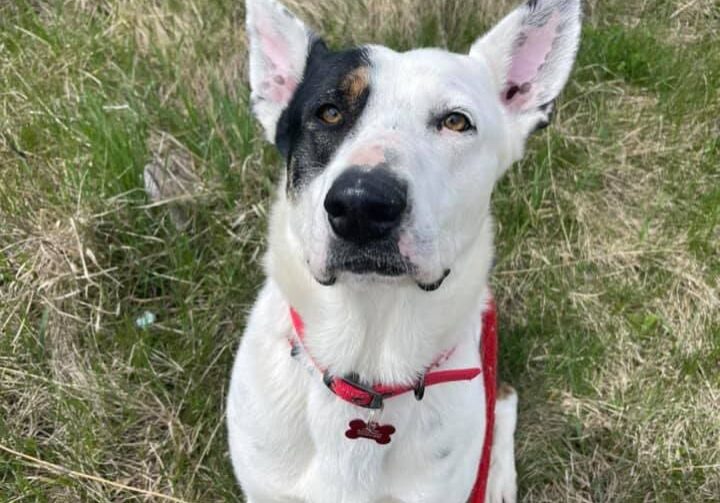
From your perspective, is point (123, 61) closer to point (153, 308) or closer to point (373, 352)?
point (153, 308)

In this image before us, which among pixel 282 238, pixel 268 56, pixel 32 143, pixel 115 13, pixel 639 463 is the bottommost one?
pixel 639 463

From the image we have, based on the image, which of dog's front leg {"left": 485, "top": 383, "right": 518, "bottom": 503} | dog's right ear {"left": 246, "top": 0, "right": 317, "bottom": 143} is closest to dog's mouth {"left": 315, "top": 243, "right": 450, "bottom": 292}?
dog's right ear {"left": 246, "top": 0, "right": 317, "bottom": 143}

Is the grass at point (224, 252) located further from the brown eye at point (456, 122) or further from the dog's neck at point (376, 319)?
the brown eye at point (456, 122)

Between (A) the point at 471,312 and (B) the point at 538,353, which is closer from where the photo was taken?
(A) the point at 471,312

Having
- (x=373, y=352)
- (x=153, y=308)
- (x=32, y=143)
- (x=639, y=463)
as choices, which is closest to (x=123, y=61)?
(x=32, y=143)

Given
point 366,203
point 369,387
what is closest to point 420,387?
point 369,387

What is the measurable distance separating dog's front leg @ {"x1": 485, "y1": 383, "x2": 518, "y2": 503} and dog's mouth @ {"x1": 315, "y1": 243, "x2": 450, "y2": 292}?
58.8 inches

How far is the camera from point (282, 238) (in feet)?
7.37

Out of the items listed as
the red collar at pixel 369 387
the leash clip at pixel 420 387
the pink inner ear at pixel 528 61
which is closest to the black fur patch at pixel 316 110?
the red collar at pixel 369 387

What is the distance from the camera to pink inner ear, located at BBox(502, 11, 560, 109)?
235 cm

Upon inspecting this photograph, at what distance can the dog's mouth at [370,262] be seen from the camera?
5.95 feet

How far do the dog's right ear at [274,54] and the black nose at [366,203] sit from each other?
0.77 m

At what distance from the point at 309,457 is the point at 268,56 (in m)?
1.26

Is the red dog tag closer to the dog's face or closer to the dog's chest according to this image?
the dog's chest
